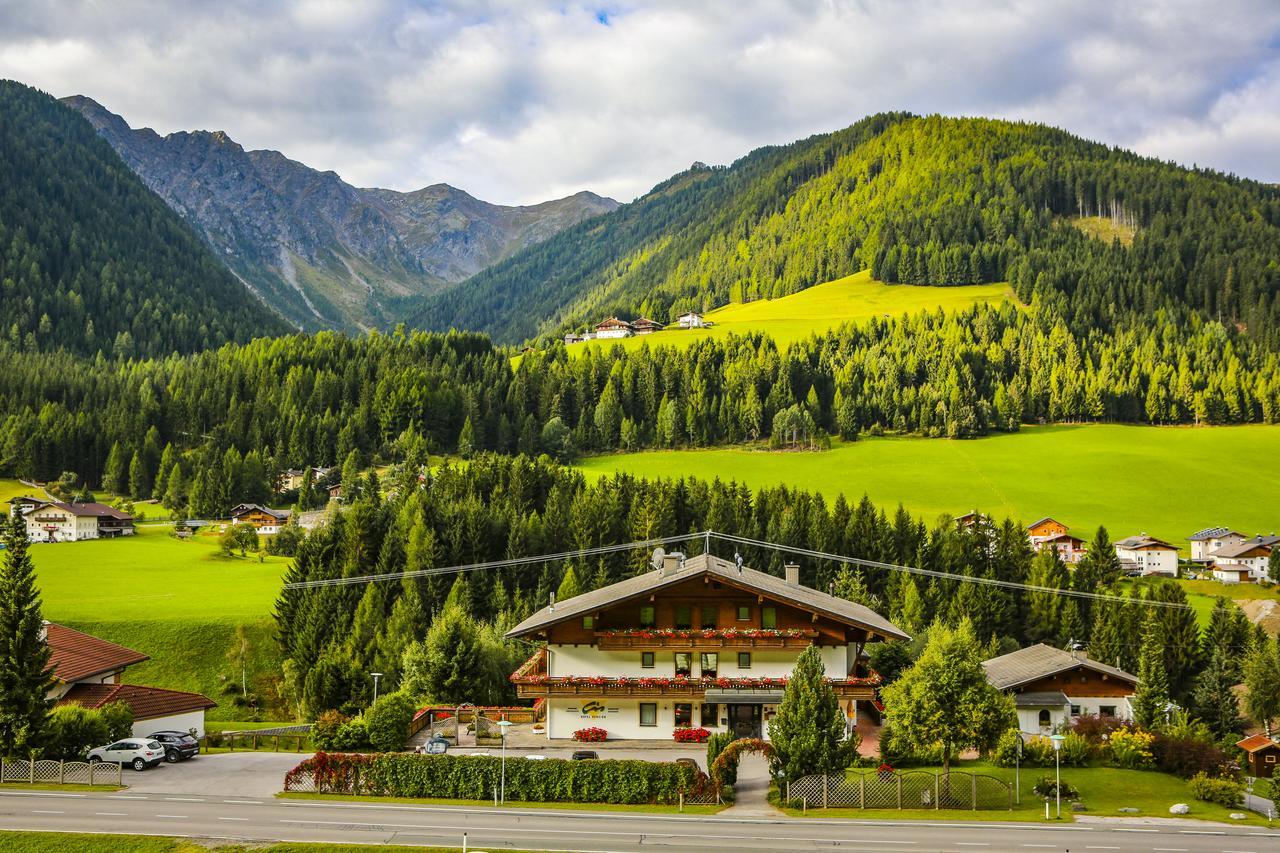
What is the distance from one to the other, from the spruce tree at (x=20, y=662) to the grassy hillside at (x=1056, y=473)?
116607mm

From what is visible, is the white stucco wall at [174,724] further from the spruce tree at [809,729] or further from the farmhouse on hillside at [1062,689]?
the farmhouse on hillside at [1062,689]

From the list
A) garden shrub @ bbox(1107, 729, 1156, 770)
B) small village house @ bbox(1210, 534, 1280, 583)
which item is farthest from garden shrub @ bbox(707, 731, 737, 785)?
small village house @ bbox(1210, 534, 1280, 583)

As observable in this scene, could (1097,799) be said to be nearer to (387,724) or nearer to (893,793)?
(893,793)

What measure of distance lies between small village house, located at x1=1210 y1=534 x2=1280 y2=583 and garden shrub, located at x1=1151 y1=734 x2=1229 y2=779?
89837 millimetres

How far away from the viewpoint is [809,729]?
38.7 meters

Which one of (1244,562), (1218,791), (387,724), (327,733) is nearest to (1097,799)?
(1218,791)

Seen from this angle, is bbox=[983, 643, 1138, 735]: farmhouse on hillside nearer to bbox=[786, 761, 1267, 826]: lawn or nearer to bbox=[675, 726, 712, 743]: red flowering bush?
bbox=[786, 761, 1267, 826]: lawn

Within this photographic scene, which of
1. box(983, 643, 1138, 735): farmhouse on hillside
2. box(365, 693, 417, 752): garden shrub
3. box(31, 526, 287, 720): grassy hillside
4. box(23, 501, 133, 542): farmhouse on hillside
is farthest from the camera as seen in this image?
box(23, 501, 133, 542): farmhouse on hillside

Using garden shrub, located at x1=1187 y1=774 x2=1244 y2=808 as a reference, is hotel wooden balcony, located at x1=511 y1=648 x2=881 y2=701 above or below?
above

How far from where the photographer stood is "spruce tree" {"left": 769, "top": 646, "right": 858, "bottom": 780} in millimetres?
38781

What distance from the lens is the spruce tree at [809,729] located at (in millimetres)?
38781

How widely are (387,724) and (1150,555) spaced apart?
4389 inches

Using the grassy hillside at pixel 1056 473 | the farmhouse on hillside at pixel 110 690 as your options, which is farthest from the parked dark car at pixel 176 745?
the grassy hillside at pixel 1056 473

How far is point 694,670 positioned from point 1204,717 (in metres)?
57.5
